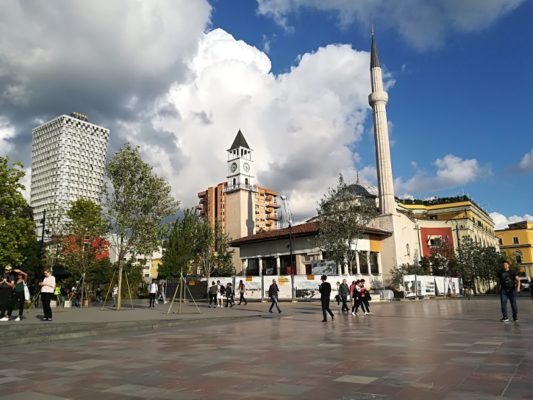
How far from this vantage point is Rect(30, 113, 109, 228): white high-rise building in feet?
520

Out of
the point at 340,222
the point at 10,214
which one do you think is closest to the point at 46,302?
the point at 10,214

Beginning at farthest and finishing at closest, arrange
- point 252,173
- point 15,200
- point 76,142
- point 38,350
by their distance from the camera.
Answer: point 76,142 → point 252,173 → point 15,200 → point 38,350

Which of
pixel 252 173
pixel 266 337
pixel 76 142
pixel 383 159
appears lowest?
pixel 266 337

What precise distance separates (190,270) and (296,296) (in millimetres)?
34139

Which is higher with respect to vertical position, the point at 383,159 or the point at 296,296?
the point at 383,159

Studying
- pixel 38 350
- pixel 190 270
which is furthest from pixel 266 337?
pixel 190 270

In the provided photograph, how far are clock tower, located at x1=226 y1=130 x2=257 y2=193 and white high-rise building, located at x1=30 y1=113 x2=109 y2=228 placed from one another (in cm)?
7585

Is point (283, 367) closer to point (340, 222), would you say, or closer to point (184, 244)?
point (340, 222)

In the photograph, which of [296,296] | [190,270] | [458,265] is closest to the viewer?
[296,296]

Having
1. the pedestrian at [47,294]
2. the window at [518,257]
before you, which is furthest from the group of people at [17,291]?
the window at [518,257]

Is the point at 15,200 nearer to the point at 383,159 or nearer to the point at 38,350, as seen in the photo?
the point at 38,350

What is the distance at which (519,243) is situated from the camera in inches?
3752

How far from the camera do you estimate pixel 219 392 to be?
4930mm

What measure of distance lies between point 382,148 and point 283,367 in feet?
167
